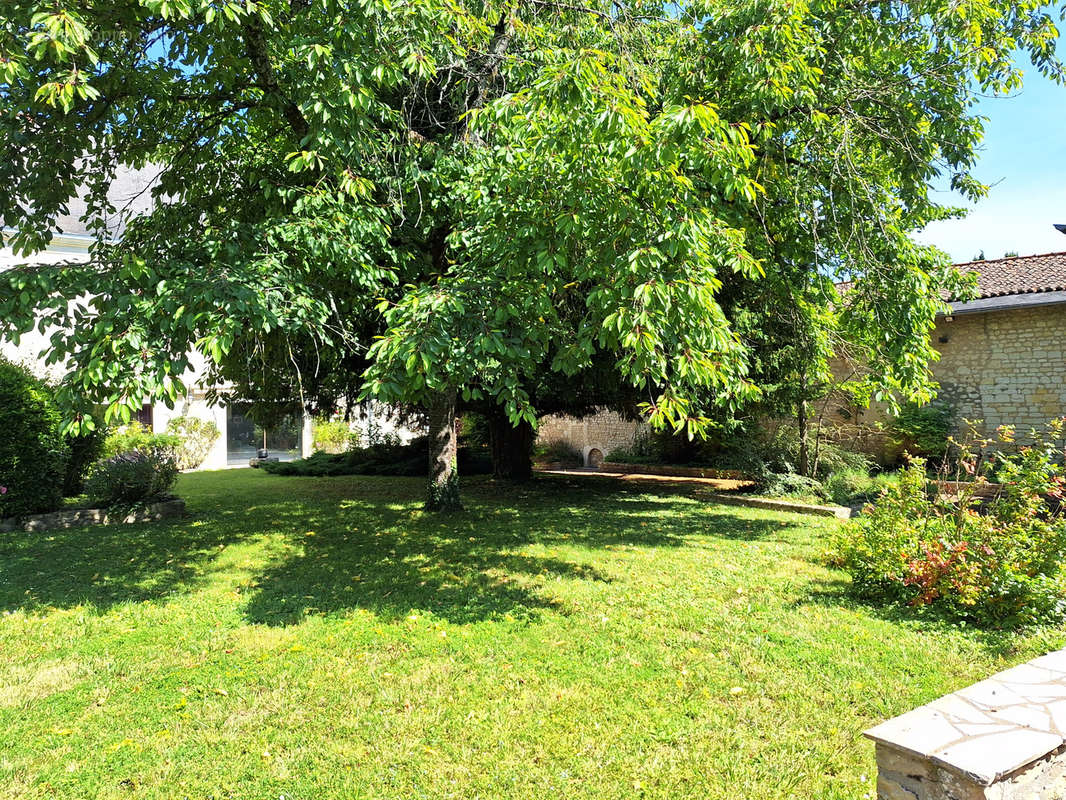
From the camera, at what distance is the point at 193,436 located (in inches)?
795

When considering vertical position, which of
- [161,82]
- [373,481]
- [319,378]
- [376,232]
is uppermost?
[161,82]

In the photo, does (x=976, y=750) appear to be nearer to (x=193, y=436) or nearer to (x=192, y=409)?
(x=193, y=436)

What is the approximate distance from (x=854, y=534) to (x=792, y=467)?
280 inches

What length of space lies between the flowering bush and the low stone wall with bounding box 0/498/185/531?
9714mm

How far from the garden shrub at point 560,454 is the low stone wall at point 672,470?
57.6 inches

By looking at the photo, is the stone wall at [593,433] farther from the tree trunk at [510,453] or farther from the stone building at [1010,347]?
the stone building at [1010,347]

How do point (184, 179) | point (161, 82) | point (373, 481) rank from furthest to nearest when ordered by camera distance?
point (373, 481)
point (184, 179)
point (161, 82)

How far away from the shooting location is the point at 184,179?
7.59m

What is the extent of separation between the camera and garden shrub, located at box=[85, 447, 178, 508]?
9773 millimetres

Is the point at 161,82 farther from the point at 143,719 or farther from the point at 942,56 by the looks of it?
the point at 942,56

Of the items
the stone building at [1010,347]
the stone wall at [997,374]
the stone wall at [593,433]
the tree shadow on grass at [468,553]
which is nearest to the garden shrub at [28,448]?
the tree shadow on grass at [468,553]

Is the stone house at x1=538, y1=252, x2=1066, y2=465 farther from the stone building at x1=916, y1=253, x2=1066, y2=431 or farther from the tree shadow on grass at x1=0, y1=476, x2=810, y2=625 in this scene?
the tree shadow on grass at x1=0, y1=476, x2=810, y2=625

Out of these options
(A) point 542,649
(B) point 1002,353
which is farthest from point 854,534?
(B) point 1002,353

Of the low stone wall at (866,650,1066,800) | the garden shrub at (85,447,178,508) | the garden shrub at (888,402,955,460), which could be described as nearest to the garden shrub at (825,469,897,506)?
the garden shrub at (888,402,955,460)
